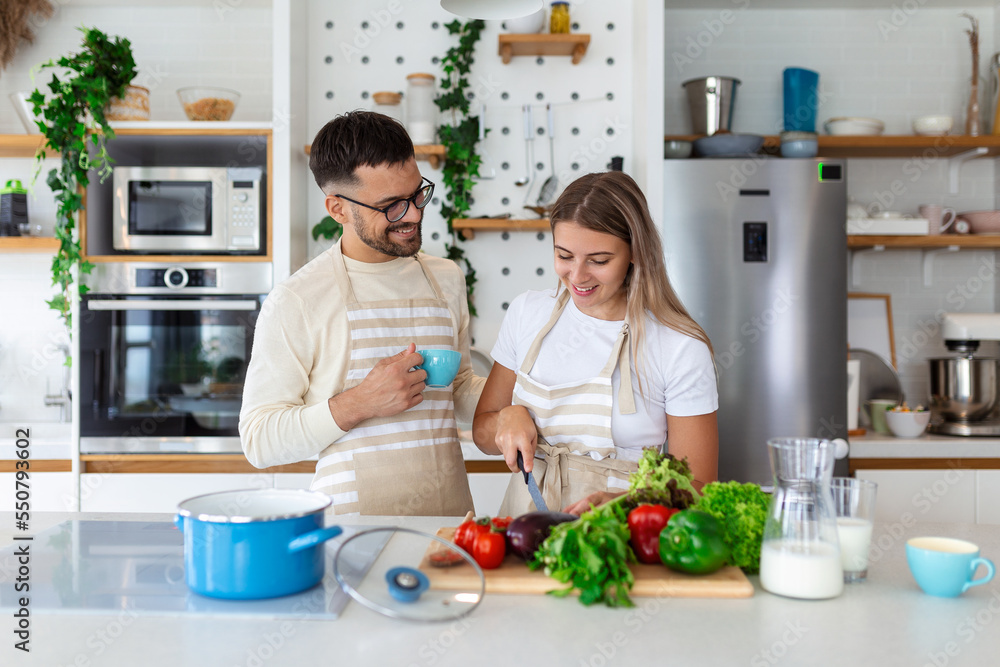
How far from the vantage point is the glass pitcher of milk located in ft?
3.35

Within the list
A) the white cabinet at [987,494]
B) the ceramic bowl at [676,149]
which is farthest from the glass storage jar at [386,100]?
the white cabinet at [987,494]

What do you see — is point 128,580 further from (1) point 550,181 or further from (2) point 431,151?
(1) point 550,181

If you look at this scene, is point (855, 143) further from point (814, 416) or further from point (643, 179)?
point (814, 416)

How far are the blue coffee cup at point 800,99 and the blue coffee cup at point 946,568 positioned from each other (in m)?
2.62

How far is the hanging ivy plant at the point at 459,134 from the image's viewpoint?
10.3 ft

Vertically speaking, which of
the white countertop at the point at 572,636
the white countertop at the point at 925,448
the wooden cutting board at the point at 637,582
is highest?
the wooden cutting board at the point at 637,582

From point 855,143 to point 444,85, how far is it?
172 cm

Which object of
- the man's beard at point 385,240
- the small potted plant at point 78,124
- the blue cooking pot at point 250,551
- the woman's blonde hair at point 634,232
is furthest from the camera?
the small potted plant at point 78,124

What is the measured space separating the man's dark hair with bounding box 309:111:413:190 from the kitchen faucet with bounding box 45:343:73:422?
7.44 ft

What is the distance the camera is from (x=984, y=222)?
128 inches

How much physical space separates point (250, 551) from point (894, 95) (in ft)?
11.7

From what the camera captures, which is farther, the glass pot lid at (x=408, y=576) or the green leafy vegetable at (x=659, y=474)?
the green leafy vegetable at (x=659, y=474)

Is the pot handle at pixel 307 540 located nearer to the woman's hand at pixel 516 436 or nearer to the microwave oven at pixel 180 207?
the woman's hand at pixel 516 436

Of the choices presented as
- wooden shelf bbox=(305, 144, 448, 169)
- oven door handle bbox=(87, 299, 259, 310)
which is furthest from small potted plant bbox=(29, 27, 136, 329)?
wooden shelf bbox=(305, 144, 448, 169)
